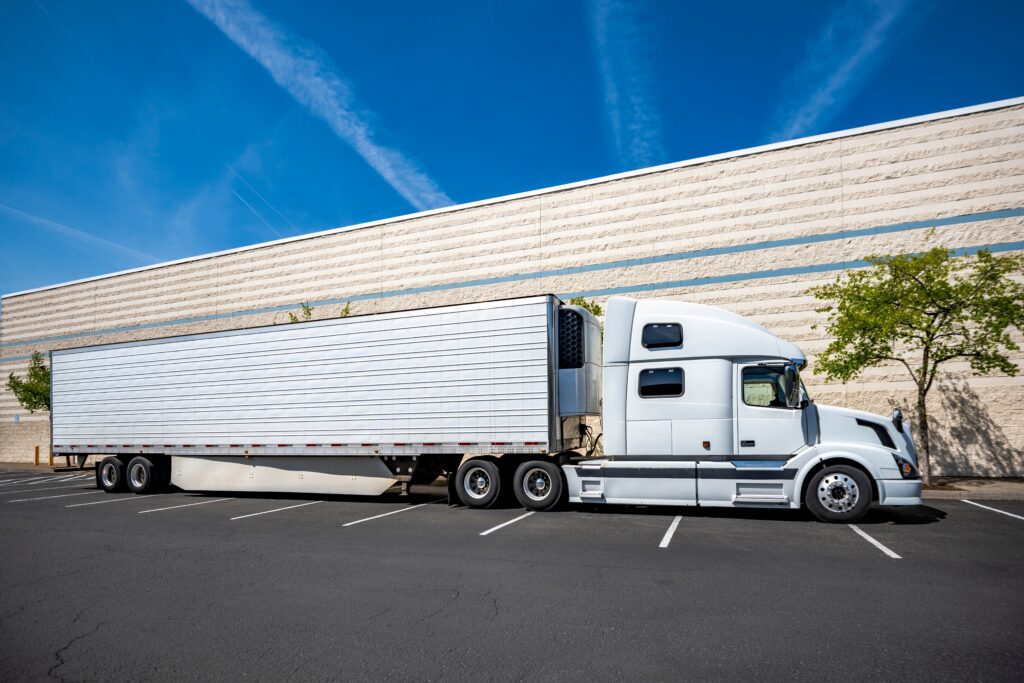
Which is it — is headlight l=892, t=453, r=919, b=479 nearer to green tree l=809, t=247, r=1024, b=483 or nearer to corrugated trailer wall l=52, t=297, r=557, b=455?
corrugated trailer wall l=52, t=297, r=557, b=455

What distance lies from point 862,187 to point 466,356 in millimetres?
13615

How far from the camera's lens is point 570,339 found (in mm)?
11430

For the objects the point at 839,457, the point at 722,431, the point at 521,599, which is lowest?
the point at 521,599

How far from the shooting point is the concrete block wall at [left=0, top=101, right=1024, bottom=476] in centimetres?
1662

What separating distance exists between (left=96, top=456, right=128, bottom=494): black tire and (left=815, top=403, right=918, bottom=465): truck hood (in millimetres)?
16416

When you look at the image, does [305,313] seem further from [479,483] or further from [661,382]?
[661,382]

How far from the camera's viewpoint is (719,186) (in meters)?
19.6

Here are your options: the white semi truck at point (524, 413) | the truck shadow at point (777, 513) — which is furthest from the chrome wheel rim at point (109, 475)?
the truck shadow at point (777, 513)

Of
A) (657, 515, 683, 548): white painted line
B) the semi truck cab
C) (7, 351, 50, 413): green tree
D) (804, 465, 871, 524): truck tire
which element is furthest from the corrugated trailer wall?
(7, 351, 50, 413): green tree

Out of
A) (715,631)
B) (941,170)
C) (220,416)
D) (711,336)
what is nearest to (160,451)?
(220,416)

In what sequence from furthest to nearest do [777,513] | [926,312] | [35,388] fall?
[35,388] → [926,312] → [777,513]

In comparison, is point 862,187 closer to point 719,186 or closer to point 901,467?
point 719,186

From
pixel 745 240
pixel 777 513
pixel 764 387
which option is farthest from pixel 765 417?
pixel 745 240

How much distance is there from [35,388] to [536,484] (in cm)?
2890
